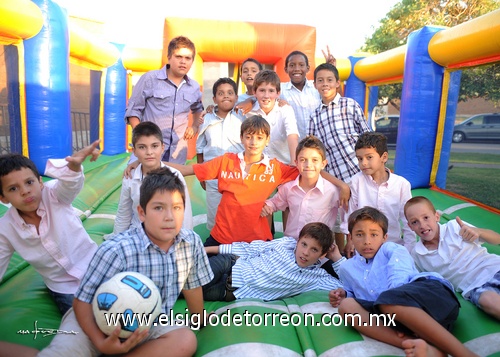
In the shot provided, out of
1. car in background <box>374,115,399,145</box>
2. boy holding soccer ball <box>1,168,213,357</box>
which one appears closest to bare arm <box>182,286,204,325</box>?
boy holding soccer ball <box>1,168,213,357</box>

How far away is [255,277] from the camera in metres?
2.05

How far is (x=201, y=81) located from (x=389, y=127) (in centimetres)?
793

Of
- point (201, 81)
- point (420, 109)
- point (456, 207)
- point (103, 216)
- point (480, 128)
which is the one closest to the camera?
point (103, 216)

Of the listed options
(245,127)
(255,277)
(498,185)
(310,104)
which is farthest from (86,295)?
(498,185)

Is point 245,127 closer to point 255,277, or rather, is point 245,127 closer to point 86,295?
point 255,277

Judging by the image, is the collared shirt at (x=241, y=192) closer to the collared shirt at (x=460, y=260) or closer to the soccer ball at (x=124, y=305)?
the collared shirt at (x=460, y=260)

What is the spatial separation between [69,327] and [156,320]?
0.30 m

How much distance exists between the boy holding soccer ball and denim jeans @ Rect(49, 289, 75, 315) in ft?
0.95

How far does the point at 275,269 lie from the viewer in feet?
6.75

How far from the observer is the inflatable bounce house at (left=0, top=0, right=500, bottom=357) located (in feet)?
5.41

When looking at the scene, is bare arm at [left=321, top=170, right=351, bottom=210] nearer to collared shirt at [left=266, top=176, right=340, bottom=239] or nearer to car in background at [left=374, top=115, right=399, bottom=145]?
collared shirt at [left=266, top=176, right=340, bottom=239]

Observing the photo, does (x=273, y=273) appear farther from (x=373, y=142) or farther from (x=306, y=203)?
(x=373, y=142)

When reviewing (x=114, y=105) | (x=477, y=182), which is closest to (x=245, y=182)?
(x=114, y=105)

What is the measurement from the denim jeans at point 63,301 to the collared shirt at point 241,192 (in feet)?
2.97
